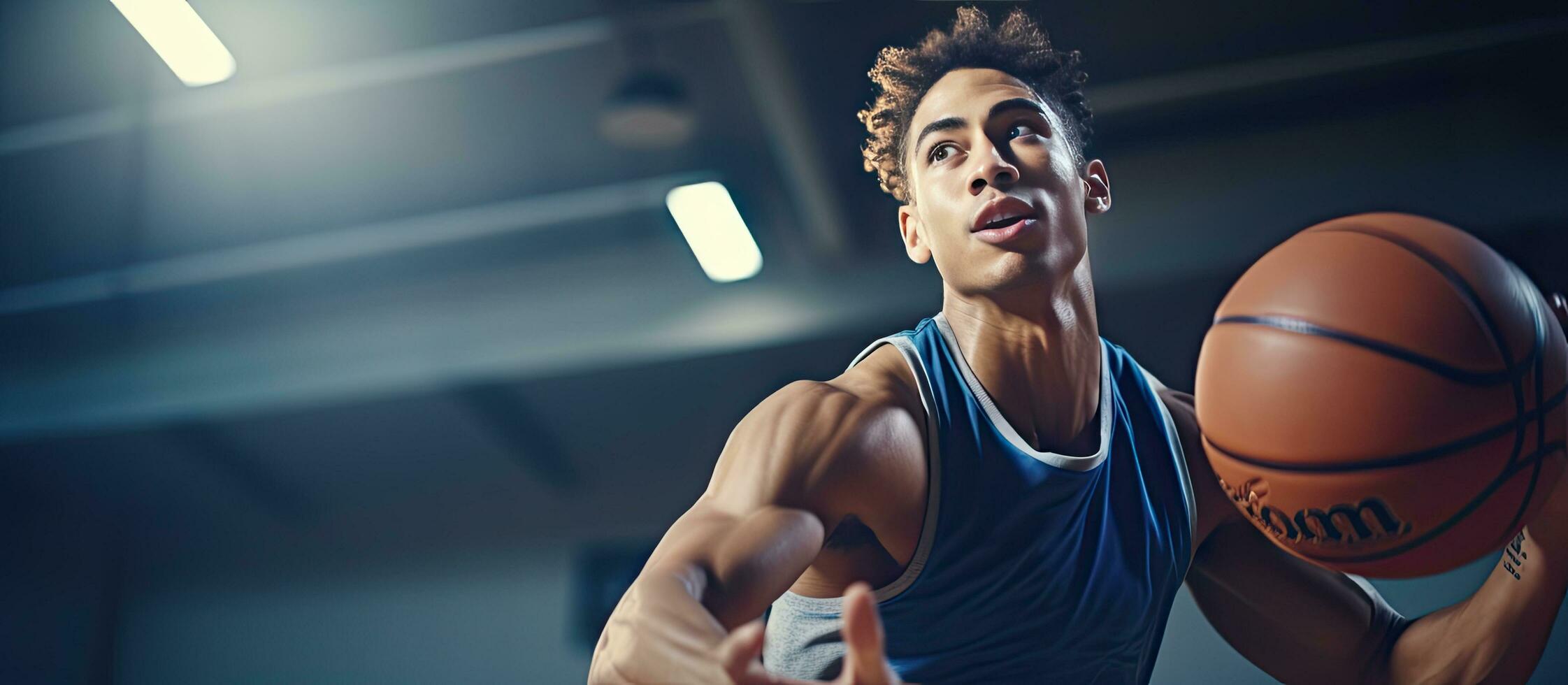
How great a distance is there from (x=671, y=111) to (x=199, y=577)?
3.30m

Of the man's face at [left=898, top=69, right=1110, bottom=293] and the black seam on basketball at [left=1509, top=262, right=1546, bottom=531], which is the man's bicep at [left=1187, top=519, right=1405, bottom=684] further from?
the man's face at [left=898, top=69, right=1110, bottom=293]

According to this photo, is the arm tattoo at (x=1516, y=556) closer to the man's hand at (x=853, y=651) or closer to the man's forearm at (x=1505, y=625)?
the man's forearm at (x=1505, y=625)

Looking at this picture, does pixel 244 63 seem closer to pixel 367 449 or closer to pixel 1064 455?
pixel 367 449

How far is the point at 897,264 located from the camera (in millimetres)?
3814

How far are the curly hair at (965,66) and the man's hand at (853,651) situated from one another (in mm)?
945

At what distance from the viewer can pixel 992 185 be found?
1.43 metres

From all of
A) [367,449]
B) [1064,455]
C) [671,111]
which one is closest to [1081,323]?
[1064,455]

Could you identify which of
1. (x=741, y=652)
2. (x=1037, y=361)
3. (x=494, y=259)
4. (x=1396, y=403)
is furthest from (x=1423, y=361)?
(x=494, y=259)

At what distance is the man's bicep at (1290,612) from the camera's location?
5.13ft

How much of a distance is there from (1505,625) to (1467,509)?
1.11ft

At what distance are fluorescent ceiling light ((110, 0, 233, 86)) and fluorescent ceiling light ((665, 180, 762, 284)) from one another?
1470 mm

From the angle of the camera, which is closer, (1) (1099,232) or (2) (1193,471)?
(2) (1193,471)

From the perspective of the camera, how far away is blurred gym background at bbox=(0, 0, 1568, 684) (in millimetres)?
3285

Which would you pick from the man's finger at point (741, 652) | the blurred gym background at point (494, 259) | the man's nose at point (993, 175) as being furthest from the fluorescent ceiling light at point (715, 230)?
the man's finger at point (741, 652)
